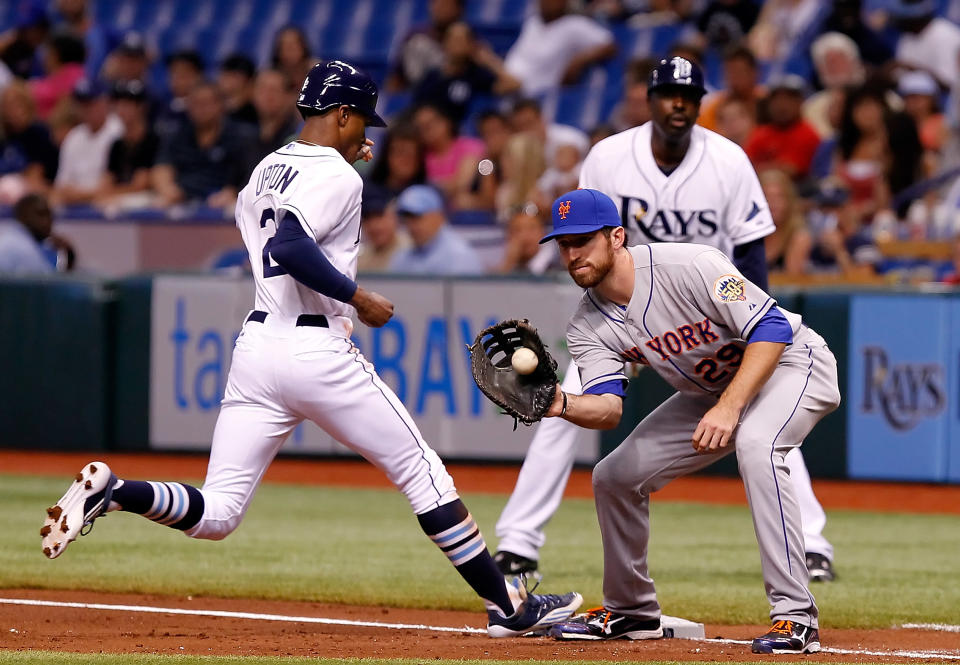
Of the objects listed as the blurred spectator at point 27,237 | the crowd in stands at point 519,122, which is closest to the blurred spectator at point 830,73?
the crowd in stands at point 519,122

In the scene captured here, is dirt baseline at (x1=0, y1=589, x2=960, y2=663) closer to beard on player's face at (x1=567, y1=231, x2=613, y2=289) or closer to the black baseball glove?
the black baseball glove

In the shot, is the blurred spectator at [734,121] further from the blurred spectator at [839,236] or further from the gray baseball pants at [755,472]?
the gray baseball pants at [755,472]

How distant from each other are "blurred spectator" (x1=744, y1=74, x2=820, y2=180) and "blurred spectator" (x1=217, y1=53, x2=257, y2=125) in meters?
4.81

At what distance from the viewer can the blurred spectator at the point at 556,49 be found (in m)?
14.9

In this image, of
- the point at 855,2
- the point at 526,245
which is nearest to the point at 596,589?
the point at 526,245

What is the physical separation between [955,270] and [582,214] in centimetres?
631

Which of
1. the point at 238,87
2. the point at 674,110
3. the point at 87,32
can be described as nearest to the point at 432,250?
the point at 238,87

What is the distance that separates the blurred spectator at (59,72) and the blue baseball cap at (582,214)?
482 inches

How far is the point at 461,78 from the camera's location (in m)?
14.8

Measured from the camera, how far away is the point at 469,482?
35.6 ft

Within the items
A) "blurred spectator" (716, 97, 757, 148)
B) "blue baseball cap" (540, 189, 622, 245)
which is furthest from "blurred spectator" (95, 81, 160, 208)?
"blue baseball cap" (540, 189, 622, 245)

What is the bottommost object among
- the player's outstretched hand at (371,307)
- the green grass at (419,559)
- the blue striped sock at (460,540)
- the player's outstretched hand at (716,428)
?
the green grass at (419,559)

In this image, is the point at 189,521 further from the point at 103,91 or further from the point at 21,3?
the point at 21,3

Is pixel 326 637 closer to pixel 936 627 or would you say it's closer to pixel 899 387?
pixel 936 627
